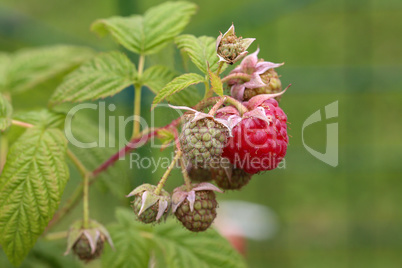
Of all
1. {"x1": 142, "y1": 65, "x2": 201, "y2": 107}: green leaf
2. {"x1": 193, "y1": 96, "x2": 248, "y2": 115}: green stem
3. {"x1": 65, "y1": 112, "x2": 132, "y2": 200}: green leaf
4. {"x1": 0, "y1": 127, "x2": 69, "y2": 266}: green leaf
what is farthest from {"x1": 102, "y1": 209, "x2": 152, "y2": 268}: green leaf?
{"x1": 193, "y1": 96, "x2": 248, "y2": 115}: green stem

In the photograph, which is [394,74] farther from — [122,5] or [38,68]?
[38,68]

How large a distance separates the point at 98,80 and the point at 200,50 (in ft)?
1.05

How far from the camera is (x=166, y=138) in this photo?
1.28 meters

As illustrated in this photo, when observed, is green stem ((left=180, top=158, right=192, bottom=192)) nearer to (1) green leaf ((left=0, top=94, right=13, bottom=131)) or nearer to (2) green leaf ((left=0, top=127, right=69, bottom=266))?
(2) green leaf ((left=0, top=127, right=69, bottom=266))

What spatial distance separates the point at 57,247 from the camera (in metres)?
1.88

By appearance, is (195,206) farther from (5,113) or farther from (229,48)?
(5,113)

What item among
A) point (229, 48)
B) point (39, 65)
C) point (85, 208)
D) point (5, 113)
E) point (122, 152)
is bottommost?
point (85, 208)

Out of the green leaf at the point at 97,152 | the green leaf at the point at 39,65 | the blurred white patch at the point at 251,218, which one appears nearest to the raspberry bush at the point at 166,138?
the green leaf at the point at 97,152

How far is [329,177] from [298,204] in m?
0.47

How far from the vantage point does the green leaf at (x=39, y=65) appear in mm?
1863

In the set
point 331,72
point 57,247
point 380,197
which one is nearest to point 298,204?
point 380,197

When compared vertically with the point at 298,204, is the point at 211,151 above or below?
above

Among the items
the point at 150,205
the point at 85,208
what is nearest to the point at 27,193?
the point at 85,208

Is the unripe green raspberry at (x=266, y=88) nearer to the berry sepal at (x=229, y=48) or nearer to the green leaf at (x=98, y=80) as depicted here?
the berry sepal at (x=229, y=48)
